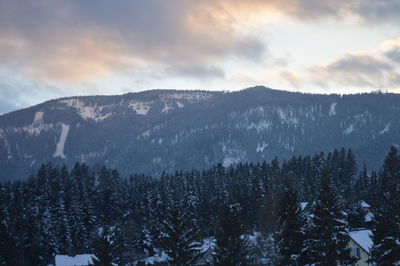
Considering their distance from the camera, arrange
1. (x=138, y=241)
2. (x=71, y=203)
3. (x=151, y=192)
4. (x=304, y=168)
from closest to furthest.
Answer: (x=138, y=241) → (x=71, y=203) → (x=151, y=192) → (x=304, y=168)

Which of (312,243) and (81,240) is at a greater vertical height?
(312,243)

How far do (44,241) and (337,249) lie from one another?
65.2 meters

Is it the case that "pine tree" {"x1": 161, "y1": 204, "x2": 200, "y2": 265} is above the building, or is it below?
above

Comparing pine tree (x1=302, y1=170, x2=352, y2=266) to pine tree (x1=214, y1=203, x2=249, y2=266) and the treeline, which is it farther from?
pine tree (x1=214, y1=203, x2=249, y2=266)

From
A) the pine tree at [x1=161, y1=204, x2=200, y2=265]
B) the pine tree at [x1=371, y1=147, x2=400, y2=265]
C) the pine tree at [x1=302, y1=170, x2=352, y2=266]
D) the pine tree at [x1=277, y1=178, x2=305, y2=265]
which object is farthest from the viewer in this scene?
the pine tree at [x1=161, y1=204, x2=200, y2=265]

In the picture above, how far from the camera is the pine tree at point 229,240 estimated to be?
4528cm

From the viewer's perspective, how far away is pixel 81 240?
107 meters

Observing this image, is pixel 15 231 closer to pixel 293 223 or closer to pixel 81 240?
pixel 81 240

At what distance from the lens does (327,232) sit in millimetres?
43906

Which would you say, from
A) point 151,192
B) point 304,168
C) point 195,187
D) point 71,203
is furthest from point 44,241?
point 304,168

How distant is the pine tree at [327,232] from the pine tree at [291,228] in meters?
1.51

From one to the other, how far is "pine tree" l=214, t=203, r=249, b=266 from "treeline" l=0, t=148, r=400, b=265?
0.25ft

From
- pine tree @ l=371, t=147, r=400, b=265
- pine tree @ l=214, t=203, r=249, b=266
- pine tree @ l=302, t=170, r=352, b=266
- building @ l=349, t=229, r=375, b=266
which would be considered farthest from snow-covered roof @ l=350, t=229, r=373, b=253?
pine tree @ l=214, t=203, r=249, b=266

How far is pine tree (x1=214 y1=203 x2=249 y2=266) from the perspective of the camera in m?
45.3
